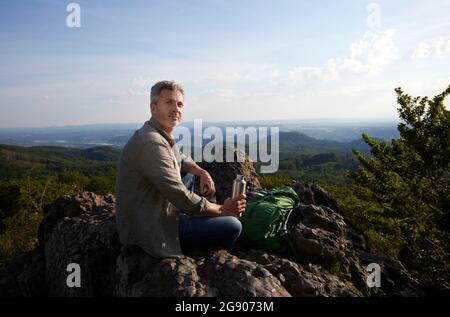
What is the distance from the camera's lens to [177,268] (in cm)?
406

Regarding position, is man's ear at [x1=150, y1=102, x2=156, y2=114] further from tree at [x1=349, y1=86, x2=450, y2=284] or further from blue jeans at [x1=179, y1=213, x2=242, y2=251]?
tree at [x1=349, y1=86, x2=450, y2=284]

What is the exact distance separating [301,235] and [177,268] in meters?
2.22

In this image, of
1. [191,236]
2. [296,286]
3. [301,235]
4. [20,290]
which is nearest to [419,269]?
[301,235]

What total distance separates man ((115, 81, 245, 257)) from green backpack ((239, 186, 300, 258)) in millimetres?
529

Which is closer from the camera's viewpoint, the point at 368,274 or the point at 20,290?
the point at 368,274

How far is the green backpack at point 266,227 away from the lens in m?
5.10

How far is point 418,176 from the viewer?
11898mm

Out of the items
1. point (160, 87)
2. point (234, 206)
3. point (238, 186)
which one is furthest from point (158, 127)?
point (234, 206)

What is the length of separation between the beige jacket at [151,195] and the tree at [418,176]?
8701 mm

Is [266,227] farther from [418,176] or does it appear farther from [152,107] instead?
[418,176]

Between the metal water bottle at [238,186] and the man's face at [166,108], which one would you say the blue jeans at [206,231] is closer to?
the metal water bottle at [238,186]

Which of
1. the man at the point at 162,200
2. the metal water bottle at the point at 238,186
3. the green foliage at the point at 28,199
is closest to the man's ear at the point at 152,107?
the man at the point at 162,200
